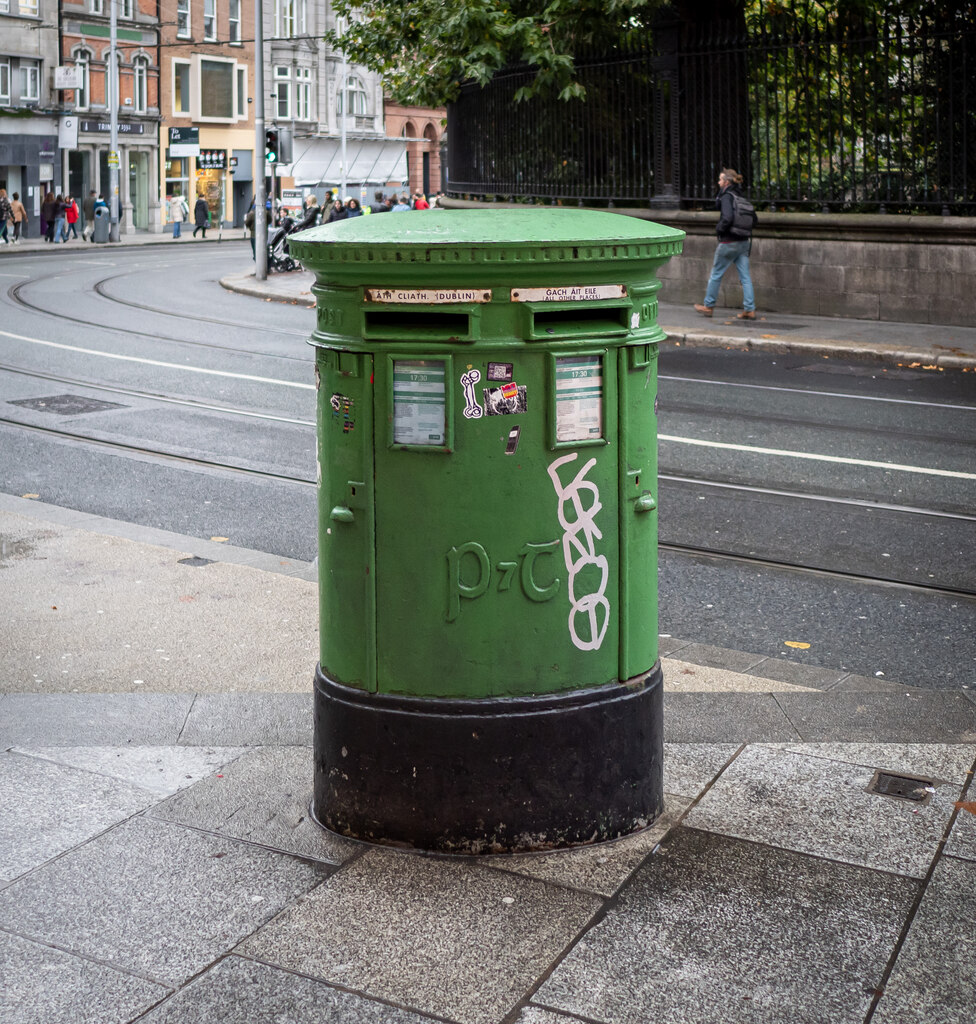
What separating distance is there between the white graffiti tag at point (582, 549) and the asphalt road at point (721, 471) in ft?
7.25

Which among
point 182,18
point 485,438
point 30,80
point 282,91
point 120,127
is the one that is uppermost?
point 182,18

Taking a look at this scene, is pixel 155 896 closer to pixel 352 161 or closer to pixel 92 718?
pixel 92 718

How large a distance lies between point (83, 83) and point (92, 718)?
53.6 metres

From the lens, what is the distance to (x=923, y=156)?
17703 mm

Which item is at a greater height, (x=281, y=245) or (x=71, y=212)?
(x=71, y=212)

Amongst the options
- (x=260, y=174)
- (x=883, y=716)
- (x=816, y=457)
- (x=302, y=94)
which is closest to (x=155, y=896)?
(x=883, y=716)

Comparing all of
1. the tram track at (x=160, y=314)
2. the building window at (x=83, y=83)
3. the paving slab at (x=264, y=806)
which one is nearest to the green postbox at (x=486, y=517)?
the paving slab at (x=264, y=806)

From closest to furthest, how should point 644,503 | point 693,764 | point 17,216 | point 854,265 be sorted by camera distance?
point 644,503
point 693,764
point 854,265
point 17,216

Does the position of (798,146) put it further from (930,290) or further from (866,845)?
(866,845)

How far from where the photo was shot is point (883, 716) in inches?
189

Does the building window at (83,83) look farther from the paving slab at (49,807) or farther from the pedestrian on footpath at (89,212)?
the paving slab at (49,807)

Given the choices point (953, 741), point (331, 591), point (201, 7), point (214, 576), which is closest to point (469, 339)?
point (331, 591)

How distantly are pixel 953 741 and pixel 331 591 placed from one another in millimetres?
2167

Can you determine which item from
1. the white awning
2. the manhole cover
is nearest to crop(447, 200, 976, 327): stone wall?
the manhole cover
